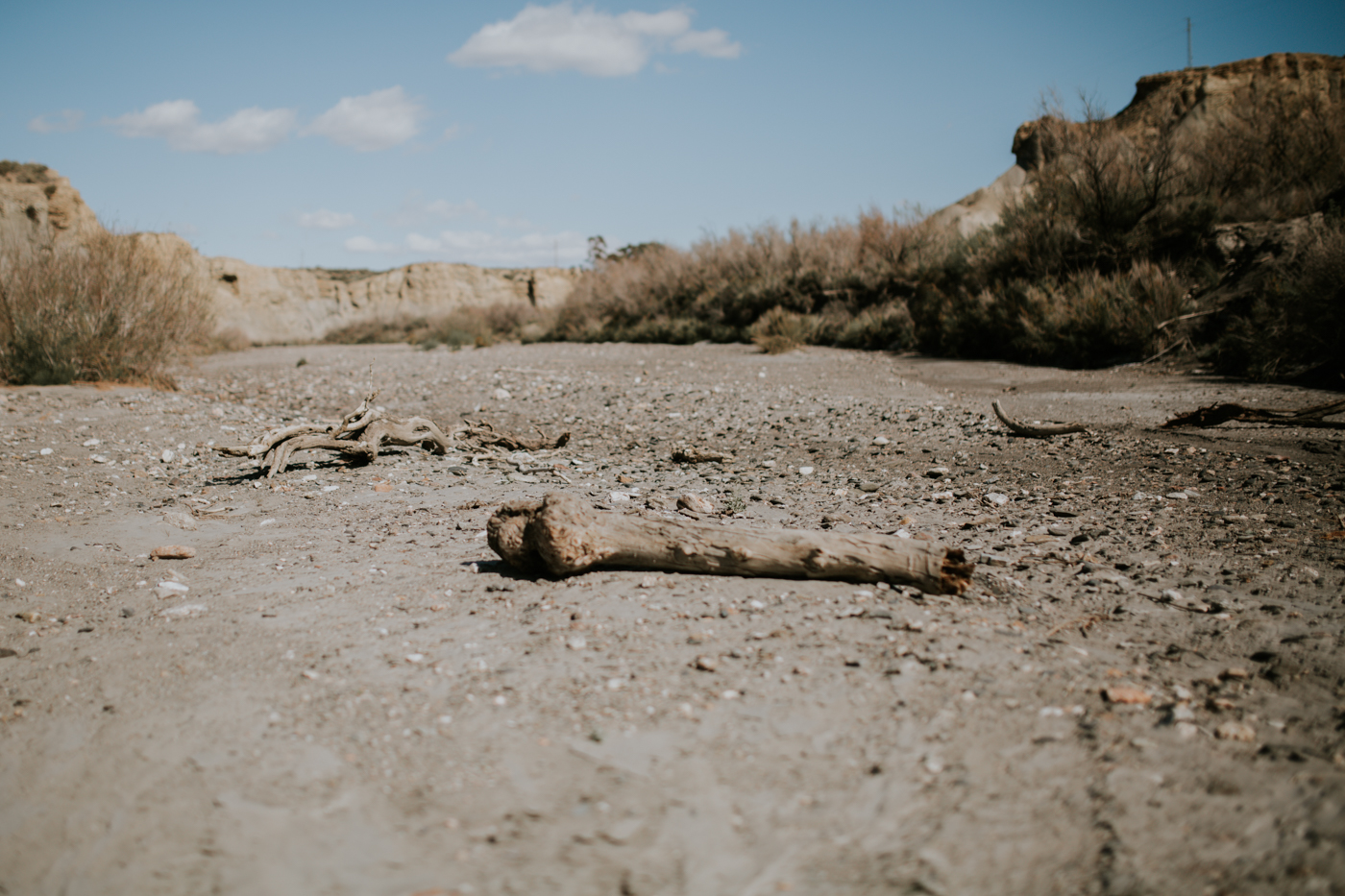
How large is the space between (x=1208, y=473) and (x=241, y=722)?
4635 millimetres

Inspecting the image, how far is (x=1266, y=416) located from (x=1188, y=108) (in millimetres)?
19386

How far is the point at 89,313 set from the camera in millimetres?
8055

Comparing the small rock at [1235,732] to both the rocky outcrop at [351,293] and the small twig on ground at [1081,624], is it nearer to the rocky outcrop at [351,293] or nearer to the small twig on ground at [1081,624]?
the small twig on ground at [1081,624]

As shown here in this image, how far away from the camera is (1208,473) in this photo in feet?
13.3

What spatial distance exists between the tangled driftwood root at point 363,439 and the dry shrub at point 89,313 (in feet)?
15.4

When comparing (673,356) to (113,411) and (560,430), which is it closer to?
(560,430)

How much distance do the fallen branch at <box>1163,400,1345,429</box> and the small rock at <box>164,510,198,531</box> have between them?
19.7 ft

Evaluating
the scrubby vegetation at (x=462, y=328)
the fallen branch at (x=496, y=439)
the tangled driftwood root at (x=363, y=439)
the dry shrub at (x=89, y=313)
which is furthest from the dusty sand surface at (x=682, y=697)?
the scrubby vegetation at (x=462, y=328)

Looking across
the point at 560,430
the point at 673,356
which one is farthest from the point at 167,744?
the point at 673,356

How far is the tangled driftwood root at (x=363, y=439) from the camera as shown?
4.51 m

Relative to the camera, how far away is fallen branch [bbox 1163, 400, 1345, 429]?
4.64 m

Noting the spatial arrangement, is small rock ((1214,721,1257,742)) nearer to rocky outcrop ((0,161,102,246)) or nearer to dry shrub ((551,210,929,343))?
dry shrub ((551,210,929,343))


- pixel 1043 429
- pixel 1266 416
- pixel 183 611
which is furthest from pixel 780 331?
pixel 183 611

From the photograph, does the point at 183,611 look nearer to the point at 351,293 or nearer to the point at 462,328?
the point at 462,328
